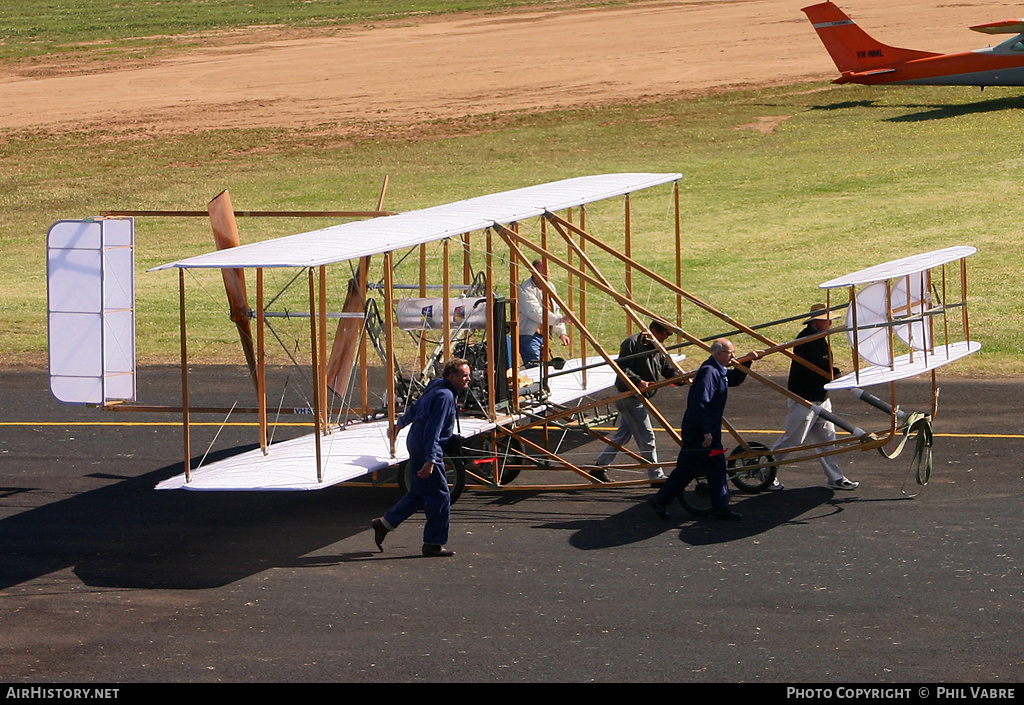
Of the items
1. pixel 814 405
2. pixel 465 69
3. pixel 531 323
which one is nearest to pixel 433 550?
pixel 814 405

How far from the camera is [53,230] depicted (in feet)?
47.5

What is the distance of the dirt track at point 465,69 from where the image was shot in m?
50.2

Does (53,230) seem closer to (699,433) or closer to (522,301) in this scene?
(522,301)

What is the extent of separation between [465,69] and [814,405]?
45.2m

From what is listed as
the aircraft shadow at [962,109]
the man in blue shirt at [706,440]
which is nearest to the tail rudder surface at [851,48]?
the aircraft shadow at [962,109]

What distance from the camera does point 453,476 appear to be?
13.8 meters

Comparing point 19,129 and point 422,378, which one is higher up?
point 19,129

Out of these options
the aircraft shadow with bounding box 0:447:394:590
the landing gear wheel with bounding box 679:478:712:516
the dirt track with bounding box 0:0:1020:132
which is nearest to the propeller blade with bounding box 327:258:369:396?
the aircraft shadow with bounding box 0:447:394:590

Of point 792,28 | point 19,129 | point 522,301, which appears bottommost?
point 522,301

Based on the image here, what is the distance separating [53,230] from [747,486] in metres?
7.99

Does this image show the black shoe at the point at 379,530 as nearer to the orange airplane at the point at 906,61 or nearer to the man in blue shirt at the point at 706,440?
the man in blue shirt at the point at 706,440

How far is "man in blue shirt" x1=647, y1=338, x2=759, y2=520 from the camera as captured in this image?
12.8m

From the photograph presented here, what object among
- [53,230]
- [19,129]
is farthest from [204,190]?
[53,230]

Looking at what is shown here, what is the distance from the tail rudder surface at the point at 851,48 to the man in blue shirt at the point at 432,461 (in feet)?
126
